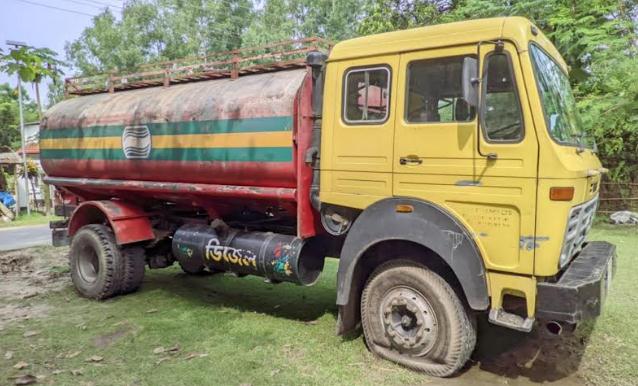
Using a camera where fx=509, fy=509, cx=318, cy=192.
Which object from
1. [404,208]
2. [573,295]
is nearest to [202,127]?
[404,208]

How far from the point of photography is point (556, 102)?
3938mm

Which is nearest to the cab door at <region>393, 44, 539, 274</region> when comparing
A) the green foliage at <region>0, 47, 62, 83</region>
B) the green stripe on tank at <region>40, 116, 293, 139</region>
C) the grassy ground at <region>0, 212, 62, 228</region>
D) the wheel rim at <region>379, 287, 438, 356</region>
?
the wheel rim at <region>379, 287, 438, 356</region>

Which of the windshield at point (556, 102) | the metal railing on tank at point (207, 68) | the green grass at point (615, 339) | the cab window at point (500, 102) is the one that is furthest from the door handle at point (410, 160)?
the green grass at point (615, 339)

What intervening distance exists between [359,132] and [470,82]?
109 centimetres

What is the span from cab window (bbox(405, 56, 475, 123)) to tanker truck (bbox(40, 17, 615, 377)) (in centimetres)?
1

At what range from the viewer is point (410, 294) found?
4098mm

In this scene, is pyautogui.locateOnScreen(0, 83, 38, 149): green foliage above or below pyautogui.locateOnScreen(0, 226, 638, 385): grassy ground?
above

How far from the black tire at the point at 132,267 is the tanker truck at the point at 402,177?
1.01 feet

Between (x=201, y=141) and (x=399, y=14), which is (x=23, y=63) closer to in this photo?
(x=201, y=141)

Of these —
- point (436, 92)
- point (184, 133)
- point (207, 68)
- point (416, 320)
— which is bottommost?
point (416, 320)

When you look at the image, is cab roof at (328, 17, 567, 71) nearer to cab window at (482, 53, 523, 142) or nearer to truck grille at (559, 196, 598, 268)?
cab window at (482, 53, 523, 142)

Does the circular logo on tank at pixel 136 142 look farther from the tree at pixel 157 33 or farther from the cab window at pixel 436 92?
the tree at pixel 157 33

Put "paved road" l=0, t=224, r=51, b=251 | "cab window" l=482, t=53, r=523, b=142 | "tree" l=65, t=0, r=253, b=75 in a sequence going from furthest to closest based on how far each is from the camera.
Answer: "tree" l=65, t=0, r=253, b=75 < "paved road" l=0, t=224, r=51, b=251 < "cab window" l=482, t=53, r=523, b=142

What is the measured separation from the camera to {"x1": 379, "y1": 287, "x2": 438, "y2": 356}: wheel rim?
13.1 ft
